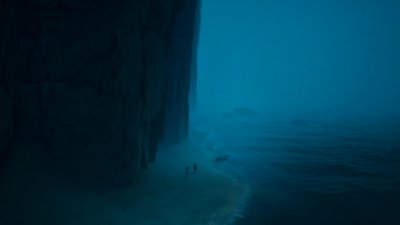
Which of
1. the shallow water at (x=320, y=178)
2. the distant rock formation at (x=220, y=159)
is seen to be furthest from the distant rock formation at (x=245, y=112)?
the distant rock formation at (x=220, y=159)

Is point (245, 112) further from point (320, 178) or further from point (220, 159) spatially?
point (320, 178)

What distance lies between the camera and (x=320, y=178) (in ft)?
132

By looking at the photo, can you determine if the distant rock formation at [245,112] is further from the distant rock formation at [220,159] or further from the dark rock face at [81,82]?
the dark rock face at [81,82]

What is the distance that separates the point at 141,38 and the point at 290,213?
22416 mm

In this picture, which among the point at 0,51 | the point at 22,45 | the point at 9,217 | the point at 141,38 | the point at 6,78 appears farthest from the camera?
the point at 141,38

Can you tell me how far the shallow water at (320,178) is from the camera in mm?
28672

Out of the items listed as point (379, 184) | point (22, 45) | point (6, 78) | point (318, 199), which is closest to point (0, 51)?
point (6, 78)

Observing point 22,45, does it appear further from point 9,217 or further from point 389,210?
point 389,210

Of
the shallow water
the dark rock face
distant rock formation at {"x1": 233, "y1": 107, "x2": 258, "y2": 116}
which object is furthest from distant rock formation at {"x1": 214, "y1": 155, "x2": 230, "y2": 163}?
distant rock formation at {"x1": 233, "y1": 107, "x2": 258, "y2": 116}

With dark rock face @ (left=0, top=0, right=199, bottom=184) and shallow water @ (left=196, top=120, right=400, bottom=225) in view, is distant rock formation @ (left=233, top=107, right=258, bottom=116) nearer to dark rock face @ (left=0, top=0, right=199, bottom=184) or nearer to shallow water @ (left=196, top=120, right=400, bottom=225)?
shallow water @ (left=196, top=120, right=400, bottom=225)

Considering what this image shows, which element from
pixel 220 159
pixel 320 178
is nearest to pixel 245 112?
pixel 220 159

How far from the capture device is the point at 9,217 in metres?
22.3

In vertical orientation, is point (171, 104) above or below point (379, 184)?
above

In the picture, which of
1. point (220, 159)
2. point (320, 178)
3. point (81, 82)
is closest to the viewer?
point (81, 82)
